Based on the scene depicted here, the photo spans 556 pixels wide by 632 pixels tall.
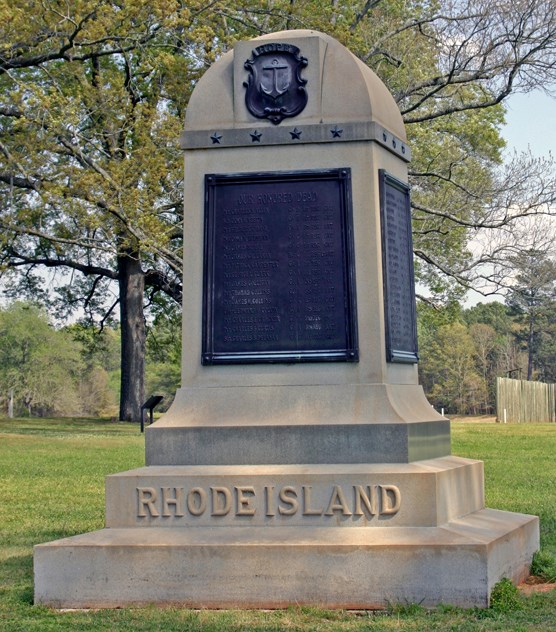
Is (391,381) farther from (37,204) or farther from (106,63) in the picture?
(106,63)

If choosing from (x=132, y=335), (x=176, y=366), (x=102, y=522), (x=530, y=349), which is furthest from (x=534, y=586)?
(x=530, y=349)

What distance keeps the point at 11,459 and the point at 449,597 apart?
568 inches

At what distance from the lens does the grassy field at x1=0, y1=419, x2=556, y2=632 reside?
20.7 feet

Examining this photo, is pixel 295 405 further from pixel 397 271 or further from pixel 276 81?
pixel 276 81

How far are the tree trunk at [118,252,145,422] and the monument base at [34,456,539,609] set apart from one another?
29.3 metres

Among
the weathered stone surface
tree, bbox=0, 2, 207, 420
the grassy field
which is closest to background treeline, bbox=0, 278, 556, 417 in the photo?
tree, bbox=0, 2, 207, 420

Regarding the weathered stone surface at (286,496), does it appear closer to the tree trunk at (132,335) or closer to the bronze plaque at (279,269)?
the bronze plaque at (279,269)

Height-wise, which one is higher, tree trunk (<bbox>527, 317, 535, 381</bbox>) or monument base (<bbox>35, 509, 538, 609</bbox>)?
tree trunk (<bbox>527, 317, 535, 381</bbox>)

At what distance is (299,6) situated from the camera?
27.4 metres

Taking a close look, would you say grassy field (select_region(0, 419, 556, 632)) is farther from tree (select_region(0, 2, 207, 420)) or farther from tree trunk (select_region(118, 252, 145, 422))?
tree trunk (select_region(118, 252, 145, 422))

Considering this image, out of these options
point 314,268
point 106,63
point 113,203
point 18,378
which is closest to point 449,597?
point 314,268

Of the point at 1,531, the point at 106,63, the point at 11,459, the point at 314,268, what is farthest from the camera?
the point at 106,63

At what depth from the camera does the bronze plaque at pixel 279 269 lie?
25.4ft

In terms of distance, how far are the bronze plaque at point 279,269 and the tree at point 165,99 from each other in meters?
16.6
